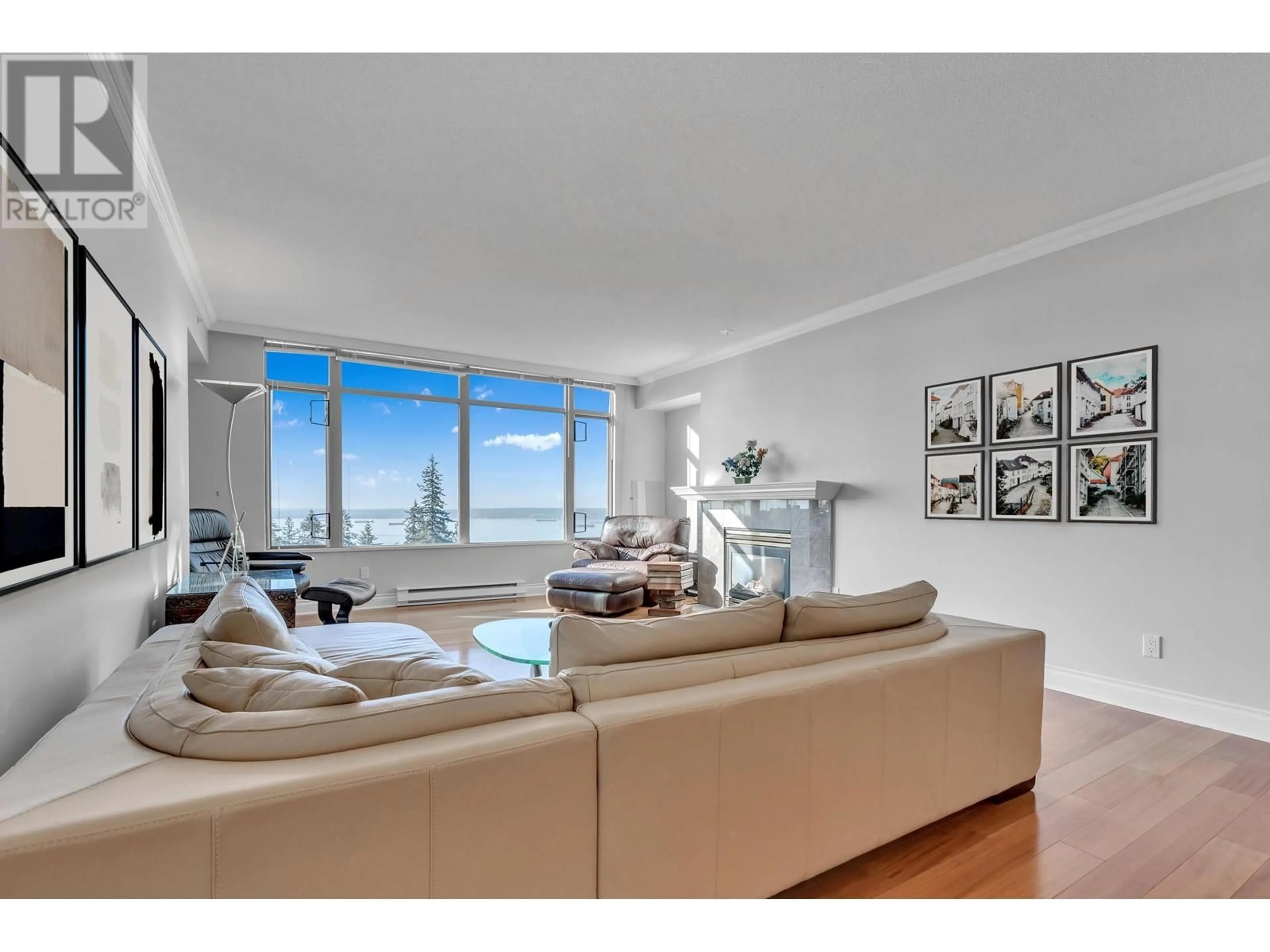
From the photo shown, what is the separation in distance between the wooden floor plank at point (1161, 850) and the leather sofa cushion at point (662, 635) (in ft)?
3.43

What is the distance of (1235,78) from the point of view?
7.65ft

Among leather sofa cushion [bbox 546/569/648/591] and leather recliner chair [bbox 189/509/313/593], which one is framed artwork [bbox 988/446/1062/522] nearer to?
leather sofa cushion [bbox 546/569/648/591]

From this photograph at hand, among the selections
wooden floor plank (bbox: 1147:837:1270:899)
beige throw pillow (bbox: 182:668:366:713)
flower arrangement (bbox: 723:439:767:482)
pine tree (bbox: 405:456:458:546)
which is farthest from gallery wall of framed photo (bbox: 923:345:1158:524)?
pine tree (bbox: 405:456:458:546)

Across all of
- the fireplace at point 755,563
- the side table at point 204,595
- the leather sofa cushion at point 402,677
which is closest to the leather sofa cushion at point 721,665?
Result: the leather sofa cushion at point 402,677

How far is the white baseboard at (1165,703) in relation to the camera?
9.75 ft

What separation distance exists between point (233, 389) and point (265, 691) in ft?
11.3

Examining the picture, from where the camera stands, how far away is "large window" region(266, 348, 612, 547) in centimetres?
605

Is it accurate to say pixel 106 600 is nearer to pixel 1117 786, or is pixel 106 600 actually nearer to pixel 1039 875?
pixel 1039 875

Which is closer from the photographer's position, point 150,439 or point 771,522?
point 150,439

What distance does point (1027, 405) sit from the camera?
3889mm

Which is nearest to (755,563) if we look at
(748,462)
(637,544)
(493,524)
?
(748,462)

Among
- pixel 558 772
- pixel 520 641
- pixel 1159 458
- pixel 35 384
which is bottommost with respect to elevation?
pixel 520 641
